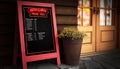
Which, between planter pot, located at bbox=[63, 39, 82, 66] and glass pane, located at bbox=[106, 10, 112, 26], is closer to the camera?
planter pot, located at bbox=[63, 39, 82, 66]

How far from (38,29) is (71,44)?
0.68 meters

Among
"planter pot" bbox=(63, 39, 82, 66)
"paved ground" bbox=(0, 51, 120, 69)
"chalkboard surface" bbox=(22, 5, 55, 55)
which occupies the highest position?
"chalkboard surface" bbox=(22, 5, 55, 55)

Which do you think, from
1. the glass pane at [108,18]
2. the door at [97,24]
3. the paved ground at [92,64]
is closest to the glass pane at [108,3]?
the door at [97,24]

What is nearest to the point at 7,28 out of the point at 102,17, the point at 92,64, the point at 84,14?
the point at 92,64

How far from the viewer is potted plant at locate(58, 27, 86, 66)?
3180 mm

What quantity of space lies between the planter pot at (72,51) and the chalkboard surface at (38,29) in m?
0.27

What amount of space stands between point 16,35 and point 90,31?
2.01 m

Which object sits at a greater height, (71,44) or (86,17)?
(86,17)

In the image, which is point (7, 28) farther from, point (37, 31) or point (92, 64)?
point (92, 64)

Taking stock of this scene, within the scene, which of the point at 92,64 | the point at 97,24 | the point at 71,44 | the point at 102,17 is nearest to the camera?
the point at 71,44

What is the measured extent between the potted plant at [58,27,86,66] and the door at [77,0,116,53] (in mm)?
908

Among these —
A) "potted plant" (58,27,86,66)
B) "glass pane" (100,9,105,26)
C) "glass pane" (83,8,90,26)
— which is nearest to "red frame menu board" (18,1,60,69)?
"potted plant" (58,27,86,66)

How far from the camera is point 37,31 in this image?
307 centimetres

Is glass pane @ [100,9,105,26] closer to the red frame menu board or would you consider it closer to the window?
the window
